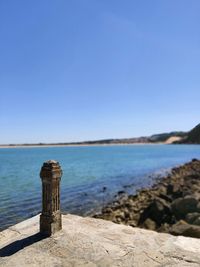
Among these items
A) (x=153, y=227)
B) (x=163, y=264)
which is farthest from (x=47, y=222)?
(x=153, y=227)

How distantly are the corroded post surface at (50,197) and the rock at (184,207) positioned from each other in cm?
649

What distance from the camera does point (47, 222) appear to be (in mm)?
6871

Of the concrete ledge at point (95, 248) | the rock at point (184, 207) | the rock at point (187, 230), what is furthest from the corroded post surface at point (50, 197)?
the rock at point (184, 207)

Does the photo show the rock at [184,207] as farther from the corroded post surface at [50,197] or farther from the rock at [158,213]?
the corroded post surface at [50,197]

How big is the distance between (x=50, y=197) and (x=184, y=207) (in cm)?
690

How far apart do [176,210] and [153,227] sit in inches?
44.2

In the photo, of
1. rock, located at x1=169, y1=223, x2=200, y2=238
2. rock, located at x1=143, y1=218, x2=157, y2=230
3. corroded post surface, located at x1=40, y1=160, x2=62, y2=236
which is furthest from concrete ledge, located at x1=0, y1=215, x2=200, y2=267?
rock, located at x1=143, y1=218, x2=157, y2=230

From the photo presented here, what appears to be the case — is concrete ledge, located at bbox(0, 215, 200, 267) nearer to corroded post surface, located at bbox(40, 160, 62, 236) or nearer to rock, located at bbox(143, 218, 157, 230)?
corroded post surface, located at bbox(40, 160, 62, 236)

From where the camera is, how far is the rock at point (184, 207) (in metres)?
12.1

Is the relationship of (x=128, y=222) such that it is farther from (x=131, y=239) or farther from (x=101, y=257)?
(x=101, y=257)

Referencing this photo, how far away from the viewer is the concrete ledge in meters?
5.73

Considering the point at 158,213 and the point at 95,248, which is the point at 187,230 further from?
the point at 158,213

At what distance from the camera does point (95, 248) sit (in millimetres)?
6191

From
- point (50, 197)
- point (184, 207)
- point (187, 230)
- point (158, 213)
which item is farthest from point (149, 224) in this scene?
point (50, 197)
